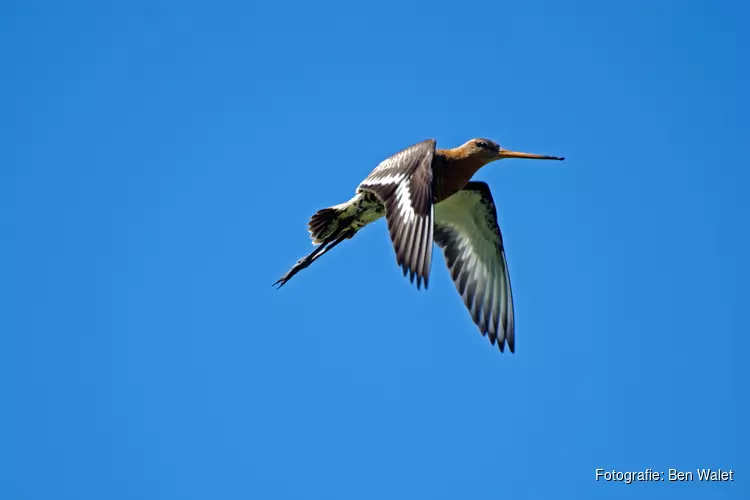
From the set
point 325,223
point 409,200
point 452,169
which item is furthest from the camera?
point 452,169

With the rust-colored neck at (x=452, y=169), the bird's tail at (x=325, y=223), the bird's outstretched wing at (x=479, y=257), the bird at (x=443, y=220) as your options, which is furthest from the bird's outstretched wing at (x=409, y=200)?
the bird's outstretched wing at (x=479, y=257)

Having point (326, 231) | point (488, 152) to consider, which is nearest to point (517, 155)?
point (488, 152)

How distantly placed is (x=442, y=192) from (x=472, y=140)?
0.71 metres

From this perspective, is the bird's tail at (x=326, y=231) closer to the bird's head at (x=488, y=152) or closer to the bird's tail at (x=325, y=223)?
the bird's tail at (x=325, y=223)

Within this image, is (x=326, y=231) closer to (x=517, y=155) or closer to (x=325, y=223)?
(x=325, y=223)

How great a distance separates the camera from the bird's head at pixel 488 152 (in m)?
10.2

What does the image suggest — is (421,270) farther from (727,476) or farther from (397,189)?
(727,476)

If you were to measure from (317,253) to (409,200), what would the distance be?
1780mm

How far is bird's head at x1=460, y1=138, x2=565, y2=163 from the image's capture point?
1023 centimetres

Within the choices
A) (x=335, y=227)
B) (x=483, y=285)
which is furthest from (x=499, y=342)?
(x=335, y=227)

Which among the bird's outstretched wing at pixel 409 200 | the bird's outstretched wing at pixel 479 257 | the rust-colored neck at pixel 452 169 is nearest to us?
the bird's outstretched wing at pixel 409 200

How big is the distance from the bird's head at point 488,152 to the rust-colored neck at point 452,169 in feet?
0.05

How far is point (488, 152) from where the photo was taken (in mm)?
10328

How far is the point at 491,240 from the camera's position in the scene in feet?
36.3
